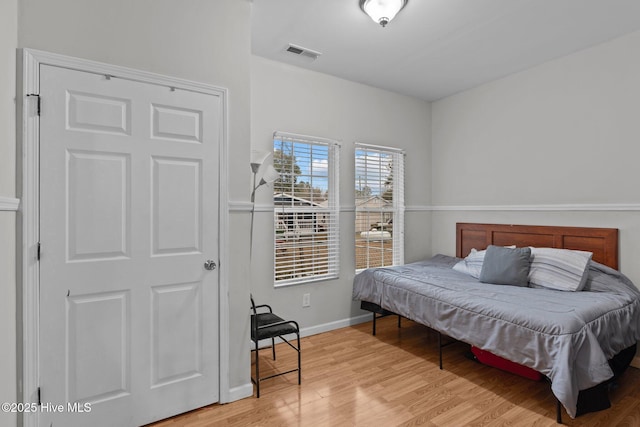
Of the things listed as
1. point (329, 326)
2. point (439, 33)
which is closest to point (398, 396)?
point (329, 326)

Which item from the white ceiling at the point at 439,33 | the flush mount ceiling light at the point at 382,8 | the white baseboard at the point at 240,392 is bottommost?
the white baseboard at the point at 240,392

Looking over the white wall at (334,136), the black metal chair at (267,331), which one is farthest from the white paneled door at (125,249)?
the white wall at (334,136)

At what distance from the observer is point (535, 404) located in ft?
7.16

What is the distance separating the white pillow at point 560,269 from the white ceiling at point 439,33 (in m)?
1.74

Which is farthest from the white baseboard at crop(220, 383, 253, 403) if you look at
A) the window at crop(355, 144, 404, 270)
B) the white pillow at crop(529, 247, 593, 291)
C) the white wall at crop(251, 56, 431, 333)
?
the white pillow at crop(529, 247, 593, 291)

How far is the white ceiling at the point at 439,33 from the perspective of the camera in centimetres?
236

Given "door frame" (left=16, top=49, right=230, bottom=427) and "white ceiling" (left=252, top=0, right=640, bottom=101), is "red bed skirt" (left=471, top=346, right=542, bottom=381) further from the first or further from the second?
"door frame" (left=16, top=49, right=230, bottom=427)

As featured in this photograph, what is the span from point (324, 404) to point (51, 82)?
238cm

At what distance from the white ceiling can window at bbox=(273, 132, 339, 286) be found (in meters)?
0.81

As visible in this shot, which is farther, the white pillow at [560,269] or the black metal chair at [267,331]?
the white pillow at [560,269]

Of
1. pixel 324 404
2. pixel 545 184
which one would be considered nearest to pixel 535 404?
pixel 324 404

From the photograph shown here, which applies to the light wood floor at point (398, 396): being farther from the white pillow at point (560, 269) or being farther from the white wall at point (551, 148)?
the white wall at point (551, 148)

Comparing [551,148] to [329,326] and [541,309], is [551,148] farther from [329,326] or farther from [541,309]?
[329,326]

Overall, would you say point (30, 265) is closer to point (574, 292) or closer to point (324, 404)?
point (324, 404)
